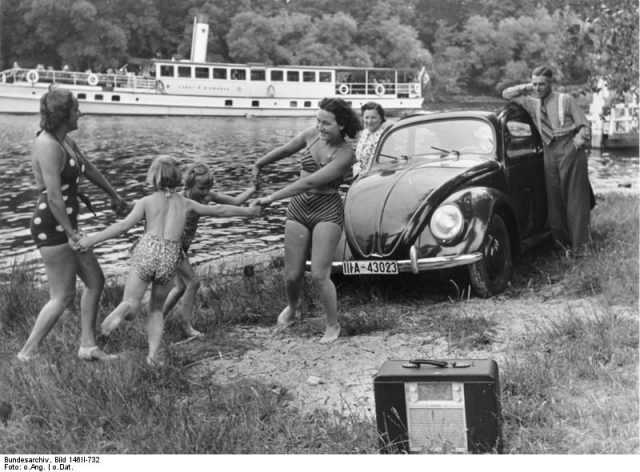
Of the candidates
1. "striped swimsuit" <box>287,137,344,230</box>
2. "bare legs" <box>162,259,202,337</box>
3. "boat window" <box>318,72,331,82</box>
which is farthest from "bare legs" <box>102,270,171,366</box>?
"boat window" <box>318,72,331,82</box>

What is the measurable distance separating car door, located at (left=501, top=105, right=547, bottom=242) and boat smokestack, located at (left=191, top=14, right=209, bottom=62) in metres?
20.3

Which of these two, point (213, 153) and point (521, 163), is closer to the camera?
point (521, 163)

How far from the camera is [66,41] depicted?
105ft

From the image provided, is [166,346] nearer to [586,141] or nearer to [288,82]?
[586,141]

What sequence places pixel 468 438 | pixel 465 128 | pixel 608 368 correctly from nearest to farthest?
pixel 468 438
pixel 608 368
pixel 465 128

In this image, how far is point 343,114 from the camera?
501 centimetres

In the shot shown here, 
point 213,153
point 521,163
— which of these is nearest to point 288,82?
point 213,153

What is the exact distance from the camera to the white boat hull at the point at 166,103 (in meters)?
42.3

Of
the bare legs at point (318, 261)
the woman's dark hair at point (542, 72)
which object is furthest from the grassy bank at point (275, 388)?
the woman's dark hair at point (542, 72)

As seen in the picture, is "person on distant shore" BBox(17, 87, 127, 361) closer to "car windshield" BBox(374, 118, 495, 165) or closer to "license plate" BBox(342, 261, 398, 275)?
"license plate" BBox(342, 261, 398, 275)

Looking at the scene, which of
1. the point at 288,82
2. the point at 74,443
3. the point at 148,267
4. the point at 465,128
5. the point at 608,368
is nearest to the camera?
the point at 74,443

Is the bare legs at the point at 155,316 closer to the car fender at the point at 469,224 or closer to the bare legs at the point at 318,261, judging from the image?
the bare legs at the point at 318,261

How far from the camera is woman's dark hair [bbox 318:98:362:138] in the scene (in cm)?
495
